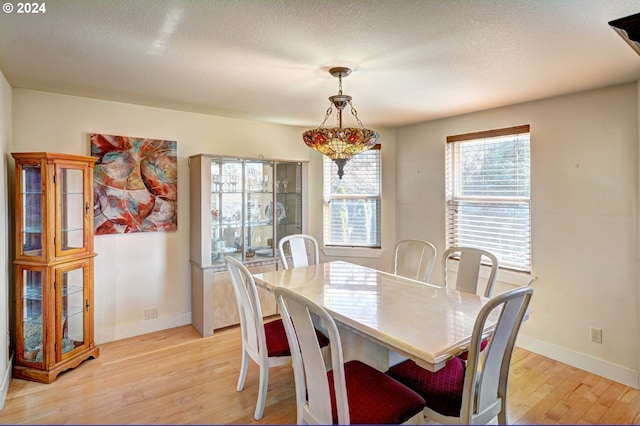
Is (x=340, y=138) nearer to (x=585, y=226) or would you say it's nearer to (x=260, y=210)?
(x=260, y=210)

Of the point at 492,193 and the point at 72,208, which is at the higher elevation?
the point at 492,193

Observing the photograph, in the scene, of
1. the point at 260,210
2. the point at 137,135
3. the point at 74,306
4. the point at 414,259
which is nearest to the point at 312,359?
the point at 414,259

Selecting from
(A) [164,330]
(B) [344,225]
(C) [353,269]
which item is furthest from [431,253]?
(A) [164,330]

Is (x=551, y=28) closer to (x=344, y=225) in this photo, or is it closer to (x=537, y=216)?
(x=537, y=216)

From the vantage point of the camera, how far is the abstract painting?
3246 mm

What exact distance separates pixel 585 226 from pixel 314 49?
260cm

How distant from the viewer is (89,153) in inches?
126

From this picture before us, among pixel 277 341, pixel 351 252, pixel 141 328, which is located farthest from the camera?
pixel 351 252

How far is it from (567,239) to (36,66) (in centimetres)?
A: 424

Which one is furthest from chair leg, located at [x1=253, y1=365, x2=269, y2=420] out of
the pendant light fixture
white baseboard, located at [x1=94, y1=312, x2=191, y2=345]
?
white baseboard, located at [x1=94, y1=312, x2=191, y2=345]

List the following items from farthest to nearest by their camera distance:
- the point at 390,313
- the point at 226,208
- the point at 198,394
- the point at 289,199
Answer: the point at 289,199, the point at 226,208, the point at 198,394, the point at 390,313

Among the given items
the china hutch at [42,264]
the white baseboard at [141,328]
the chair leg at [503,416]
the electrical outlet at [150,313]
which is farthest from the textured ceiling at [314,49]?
the white baseboard at [141,328]

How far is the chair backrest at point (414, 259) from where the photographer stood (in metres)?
3.06

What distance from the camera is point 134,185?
3.40 m
